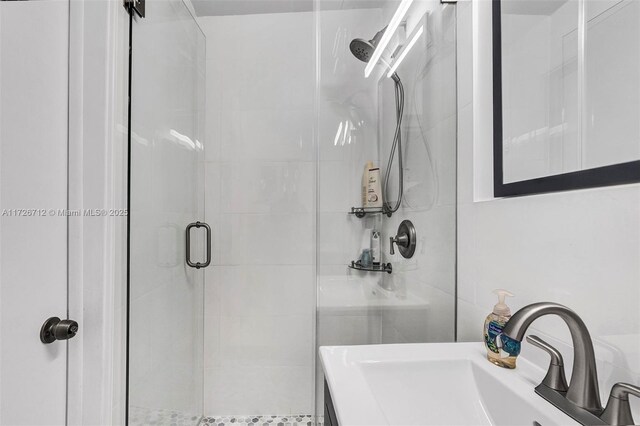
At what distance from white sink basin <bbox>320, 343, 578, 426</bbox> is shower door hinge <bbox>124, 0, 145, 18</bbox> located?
1197mm

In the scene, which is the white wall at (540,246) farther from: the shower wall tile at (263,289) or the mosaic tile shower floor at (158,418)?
the mosaic tile shower floor at (158,418)

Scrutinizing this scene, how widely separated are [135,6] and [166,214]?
728mm

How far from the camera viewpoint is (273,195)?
159cm

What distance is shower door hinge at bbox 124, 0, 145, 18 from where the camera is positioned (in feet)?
3.14

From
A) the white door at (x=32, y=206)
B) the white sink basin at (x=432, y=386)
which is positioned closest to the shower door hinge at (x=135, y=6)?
the white door at (x=32, y=206)

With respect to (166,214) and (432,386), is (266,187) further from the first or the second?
(432,386)

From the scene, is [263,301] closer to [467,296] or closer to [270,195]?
[270,195]

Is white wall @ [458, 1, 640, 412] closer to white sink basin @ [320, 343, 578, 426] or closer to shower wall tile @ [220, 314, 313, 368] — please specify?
white sink basin @ [320, 343, 578, 426]

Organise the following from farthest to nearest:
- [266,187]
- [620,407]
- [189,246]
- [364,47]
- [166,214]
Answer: [266,187], [189,246], [166,214], [364,47], [620,407]

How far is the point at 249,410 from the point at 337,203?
3.98 ft

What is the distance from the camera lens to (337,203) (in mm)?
1144

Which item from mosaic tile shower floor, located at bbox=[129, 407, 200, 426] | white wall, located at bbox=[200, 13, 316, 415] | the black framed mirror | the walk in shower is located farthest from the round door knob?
the black framed mirror

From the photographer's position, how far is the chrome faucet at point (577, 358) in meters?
0.50

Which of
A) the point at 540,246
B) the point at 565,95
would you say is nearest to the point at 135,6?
the point at 565,95
